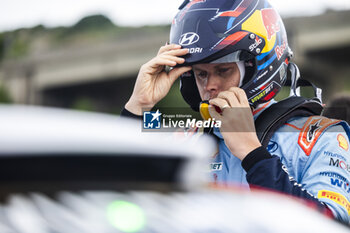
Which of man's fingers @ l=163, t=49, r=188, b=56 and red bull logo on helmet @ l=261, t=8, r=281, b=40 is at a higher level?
red bull logo on helmet @ l=261, t=8, r=281, b=40

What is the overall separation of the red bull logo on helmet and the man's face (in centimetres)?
23

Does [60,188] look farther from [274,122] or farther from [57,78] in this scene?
[57,78]

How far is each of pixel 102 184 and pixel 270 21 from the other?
169 centimetres

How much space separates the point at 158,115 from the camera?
2.54 meters

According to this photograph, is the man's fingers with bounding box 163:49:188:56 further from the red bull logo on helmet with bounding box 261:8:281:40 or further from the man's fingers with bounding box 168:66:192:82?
the red bull logo on helmet with bounding box 261:8:281:40

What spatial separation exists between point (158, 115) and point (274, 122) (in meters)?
0.51

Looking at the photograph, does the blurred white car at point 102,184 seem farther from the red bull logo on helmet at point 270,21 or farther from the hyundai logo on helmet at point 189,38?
the red bull logo on helmet at point 270,21

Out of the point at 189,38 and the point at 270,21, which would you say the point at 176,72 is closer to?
the point at 189,38

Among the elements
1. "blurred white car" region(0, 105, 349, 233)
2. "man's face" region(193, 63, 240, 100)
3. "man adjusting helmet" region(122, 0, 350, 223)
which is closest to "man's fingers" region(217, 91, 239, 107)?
"man adjusting helmet" region(122, 0, 350, 223)

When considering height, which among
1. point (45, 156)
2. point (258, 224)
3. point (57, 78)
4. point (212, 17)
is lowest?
point (258, 224)

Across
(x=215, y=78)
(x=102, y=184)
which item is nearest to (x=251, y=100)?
(x=215, y=78)

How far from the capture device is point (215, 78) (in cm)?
244

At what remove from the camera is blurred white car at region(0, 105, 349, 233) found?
1003mm

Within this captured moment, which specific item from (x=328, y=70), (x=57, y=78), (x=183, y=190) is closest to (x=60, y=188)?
(x=183, y=190)
